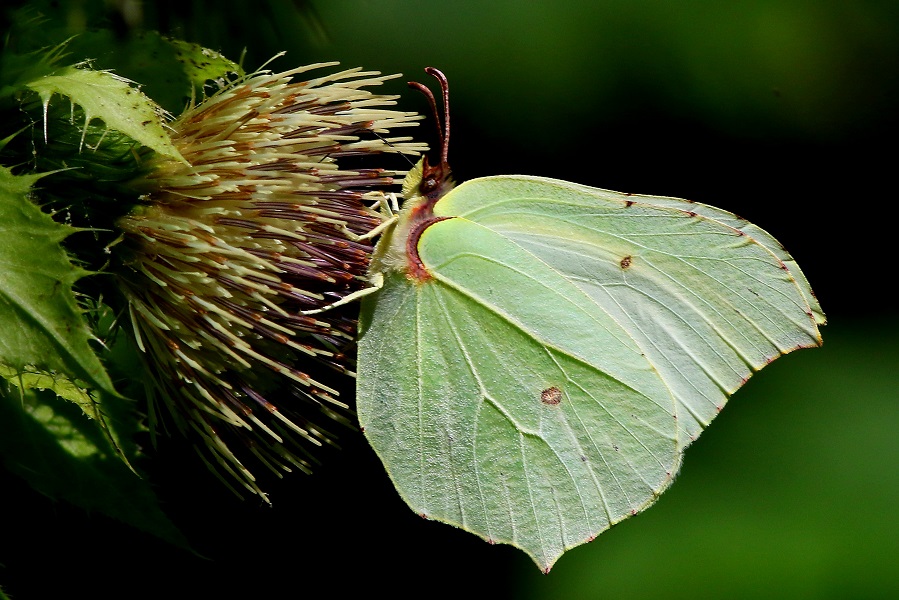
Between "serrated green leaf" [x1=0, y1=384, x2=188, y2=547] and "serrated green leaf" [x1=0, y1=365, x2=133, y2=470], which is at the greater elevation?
"serrated green leaf" [x1=0, y1=365, x2=133, y2=470]

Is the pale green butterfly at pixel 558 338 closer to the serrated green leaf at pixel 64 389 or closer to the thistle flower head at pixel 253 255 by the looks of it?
the thistle flower head at pixel 253 255

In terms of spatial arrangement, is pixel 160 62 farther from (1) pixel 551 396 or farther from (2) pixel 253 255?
(1) pixel 551 396

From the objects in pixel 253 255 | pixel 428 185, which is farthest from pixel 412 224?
pixel 253 255

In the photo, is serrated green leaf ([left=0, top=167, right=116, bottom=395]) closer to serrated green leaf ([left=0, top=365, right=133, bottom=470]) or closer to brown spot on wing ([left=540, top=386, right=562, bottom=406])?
serrated green leaf ([left=0, top=365, right=133, bottom=470])

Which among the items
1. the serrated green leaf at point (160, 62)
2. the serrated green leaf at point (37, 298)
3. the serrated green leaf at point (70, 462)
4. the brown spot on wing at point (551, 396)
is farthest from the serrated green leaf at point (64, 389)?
the brown spot on wing at point (551, 396)

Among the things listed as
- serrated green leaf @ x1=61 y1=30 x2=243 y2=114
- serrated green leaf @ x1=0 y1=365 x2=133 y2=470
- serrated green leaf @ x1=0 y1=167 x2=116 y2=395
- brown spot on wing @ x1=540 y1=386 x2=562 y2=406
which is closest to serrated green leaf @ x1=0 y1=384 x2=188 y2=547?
serrated green leaf @ x1=0 y1=365 x2=133 y2=470

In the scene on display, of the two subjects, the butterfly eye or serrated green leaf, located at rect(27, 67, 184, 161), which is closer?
serrated green leaf, located at rect(27, 67, 184, 161)
